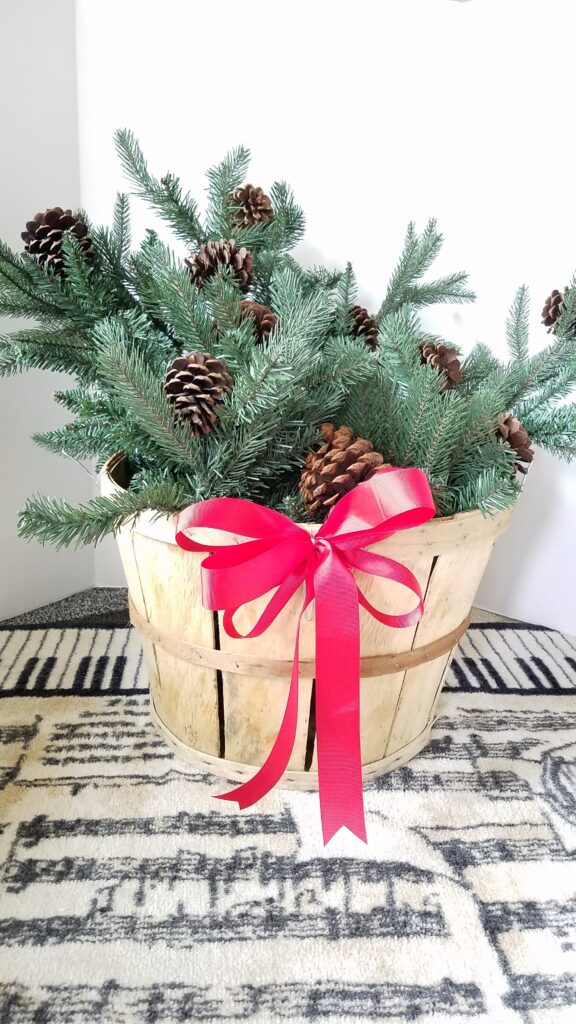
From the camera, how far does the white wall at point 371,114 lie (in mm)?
826

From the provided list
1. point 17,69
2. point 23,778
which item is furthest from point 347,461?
point 17,69

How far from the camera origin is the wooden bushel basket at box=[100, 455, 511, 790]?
55cm

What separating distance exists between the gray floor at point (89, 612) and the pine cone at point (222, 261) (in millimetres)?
486

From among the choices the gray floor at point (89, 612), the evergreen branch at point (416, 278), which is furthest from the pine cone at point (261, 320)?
the gray floor at point (89, 612)

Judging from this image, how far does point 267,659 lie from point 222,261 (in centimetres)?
35

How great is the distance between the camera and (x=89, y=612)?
947mm

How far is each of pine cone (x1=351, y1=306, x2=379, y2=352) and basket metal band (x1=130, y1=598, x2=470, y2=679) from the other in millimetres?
308

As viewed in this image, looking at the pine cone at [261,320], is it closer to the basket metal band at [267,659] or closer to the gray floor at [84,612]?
the basket metal band at [267,659]

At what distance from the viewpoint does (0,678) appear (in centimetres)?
78

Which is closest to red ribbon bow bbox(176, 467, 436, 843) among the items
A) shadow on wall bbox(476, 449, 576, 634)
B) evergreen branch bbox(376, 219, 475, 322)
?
evergreen branch bbox(376, 219, 475, 322)

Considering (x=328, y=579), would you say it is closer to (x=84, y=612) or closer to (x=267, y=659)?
(x=267, y=659)

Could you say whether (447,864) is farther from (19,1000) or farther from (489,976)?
(19,1000)

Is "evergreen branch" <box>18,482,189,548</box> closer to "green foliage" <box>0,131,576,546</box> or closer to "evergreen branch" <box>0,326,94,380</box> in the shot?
"green foliage" <box>0,131,576,546</box>

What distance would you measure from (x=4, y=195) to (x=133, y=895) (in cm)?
73
